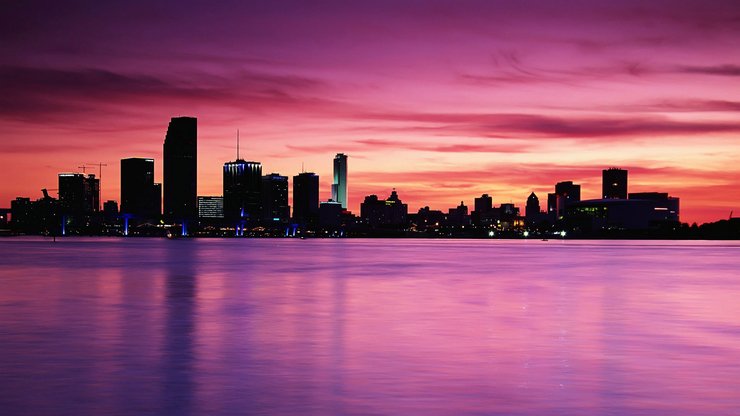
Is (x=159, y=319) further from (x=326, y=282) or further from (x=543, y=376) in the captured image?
(x=326, y=282)

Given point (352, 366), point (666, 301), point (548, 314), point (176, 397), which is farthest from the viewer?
point (666, 301)

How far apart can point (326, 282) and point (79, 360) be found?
1485 inches

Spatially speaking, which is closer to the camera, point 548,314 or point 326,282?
point 548,314

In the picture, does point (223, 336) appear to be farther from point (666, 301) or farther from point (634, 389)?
point (666, 301)

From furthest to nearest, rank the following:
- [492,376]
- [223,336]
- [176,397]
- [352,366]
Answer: [223,336] < [352,366] < [492,376] < [176,397]

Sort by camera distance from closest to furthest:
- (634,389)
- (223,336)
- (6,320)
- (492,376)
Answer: (634,389), (492,376), (223,336), (6,320)

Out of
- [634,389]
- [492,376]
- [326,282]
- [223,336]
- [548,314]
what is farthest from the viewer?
[326,282]

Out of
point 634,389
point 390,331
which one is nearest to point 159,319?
point 390,331

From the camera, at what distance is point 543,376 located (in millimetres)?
20703

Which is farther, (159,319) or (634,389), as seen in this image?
(159,319)

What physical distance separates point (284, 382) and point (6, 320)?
17.6 metres

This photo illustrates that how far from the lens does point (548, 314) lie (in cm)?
3712

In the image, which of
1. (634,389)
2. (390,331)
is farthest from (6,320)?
(634,389)

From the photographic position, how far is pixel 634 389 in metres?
19.2
